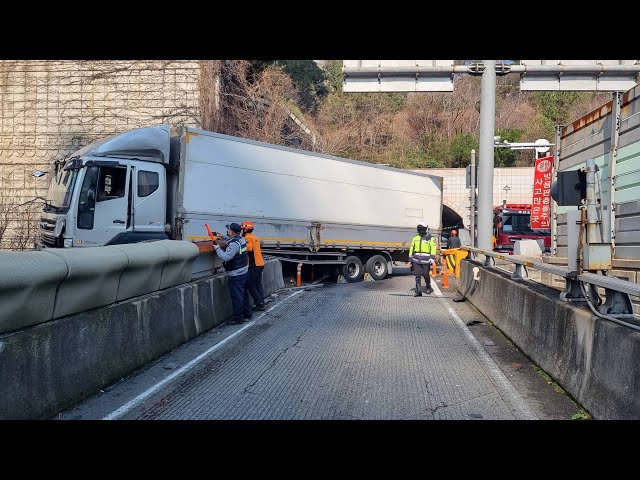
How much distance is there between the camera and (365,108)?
166 ft

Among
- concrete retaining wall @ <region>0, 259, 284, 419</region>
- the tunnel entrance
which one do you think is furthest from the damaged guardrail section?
the tunnel entrance

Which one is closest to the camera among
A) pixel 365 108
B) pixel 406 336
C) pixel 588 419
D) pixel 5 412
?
pixel 5 412

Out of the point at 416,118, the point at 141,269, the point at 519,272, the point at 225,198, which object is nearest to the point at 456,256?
the point at 225,198

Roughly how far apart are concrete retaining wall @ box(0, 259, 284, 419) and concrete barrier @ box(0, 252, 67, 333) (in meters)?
0.11

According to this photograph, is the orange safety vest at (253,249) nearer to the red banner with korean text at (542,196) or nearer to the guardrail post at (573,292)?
the guardrail post at (573,292)

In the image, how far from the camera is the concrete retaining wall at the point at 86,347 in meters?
5.24

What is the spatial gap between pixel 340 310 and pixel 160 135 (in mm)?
6743

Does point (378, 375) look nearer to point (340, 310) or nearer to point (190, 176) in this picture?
point (340, 310)

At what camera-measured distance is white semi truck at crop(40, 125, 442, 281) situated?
1546 centimetres

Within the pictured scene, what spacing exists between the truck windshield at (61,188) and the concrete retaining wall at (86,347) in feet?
21.7

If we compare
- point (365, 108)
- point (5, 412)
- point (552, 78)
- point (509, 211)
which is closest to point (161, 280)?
point (5, 412)

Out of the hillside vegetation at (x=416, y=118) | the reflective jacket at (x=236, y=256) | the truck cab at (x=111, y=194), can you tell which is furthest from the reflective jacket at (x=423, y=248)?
the hillside vegetation at (x=416, y=118)
